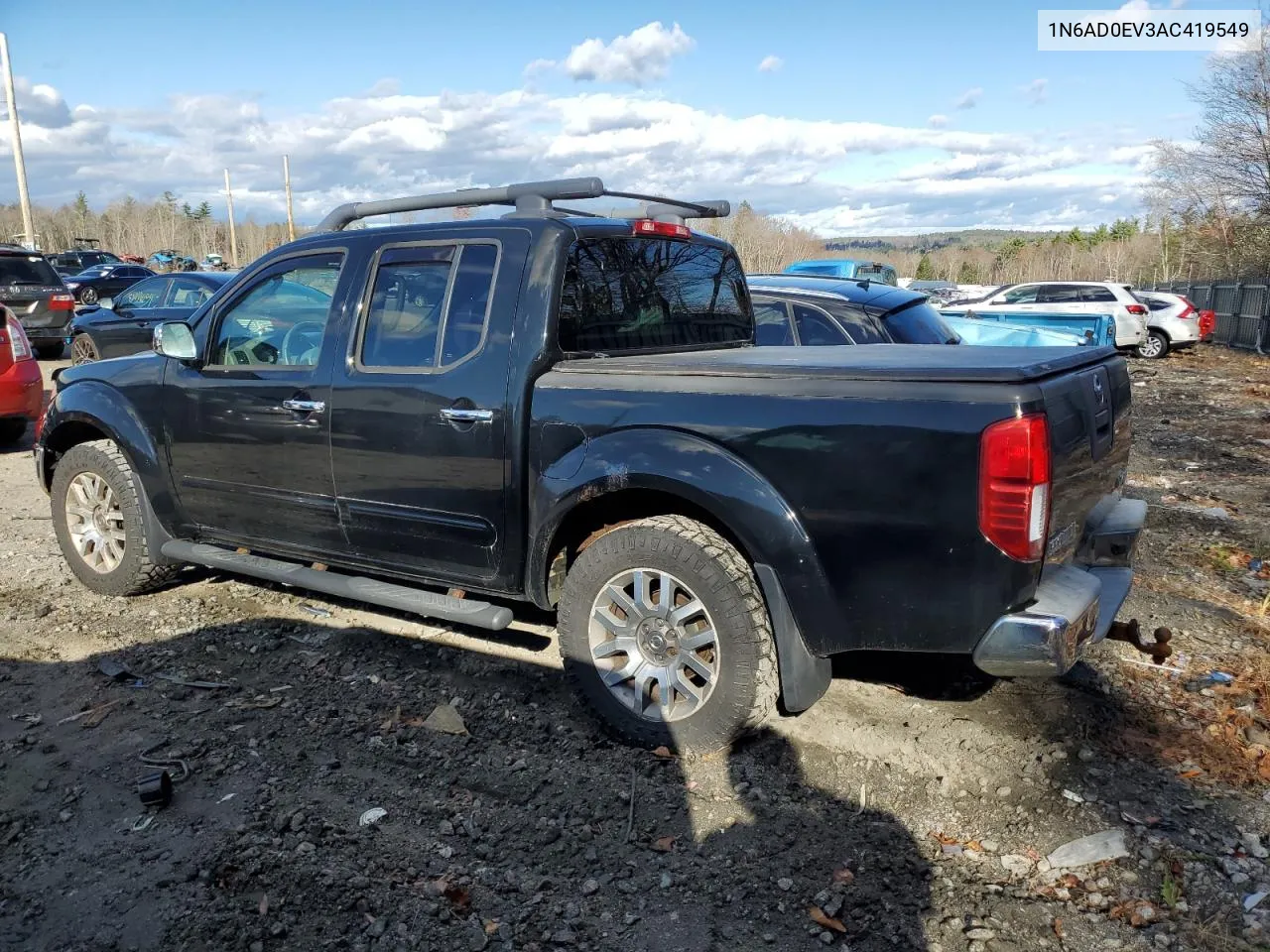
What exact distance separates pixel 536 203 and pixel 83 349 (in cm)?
1242

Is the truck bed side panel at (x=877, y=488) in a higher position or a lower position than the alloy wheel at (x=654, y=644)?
higher

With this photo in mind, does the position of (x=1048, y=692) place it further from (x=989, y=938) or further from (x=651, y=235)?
(x=651, y=235)

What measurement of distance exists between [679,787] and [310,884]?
126 cm

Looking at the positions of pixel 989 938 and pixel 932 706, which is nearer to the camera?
pixel 989 938

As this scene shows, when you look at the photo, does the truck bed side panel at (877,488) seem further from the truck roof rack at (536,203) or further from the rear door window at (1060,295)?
the rear door window at (1060,295)

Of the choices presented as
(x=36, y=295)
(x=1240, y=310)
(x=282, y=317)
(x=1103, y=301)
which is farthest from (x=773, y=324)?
(x=1240, y=310)

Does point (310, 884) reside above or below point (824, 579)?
below

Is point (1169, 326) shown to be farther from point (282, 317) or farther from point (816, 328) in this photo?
point (282, 317)

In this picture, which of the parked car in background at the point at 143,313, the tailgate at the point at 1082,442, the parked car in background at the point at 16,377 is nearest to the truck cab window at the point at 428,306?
the tailgate at the point at 1082,442

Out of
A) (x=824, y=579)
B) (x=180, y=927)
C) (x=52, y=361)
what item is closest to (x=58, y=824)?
(x=180, y=927)

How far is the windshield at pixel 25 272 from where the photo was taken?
50.2ft

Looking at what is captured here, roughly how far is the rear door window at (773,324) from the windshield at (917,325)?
71cm

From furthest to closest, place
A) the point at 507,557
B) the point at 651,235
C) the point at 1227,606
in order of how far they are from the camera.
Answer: the point at 1227,606 < the point at 651,235 < the point at 507,557

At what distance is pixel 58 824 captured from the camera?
3139mm
